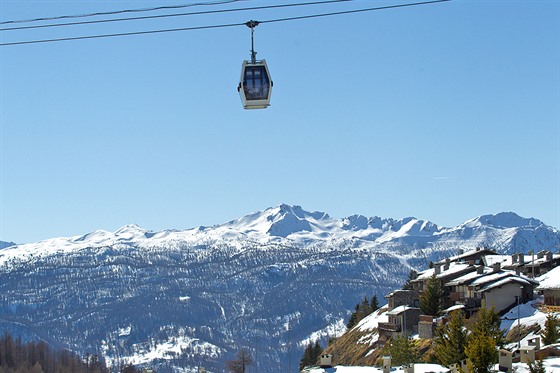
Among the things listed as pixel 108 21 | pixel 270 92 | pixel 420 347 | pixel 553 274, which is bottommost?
pixel 420 347

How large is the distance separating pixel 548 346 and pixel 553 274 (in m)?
40.8

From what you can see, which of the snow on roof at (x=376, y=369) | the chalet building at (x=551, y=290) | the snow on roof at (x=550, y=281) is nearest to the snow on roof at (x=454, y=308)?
the chalet building at (x=551, y=290)

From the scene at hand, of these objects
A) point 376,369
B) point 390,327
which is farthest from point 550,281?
point 376,369

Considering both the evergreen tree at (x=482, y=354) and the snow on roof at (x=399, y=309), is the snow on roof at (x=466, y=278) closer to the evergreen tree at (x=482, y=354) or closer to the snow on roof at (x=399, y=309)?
the snow on roof at (x=399, y=309)

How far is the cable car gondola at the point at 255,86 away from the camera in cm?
3866

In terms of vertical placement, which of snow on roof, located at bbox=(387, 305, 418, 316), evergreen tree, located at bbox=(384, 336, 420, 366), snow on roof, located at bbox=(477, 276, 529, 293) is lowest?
→ evergreen tree, located at bbox=(384, 336, 420, 366)

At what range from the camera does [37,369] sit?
197 m

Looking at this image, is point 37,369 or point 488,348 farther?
point 37,369

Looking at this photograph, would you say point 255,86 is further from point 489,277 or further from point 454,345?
point 489,277

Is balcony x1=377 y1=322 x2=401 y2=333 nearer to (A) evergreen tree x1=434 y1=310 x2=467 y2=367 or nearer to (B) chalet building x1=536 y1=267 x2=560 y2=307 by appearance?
(B) chalet building x1=536 y1=267 x2=560 y2=307

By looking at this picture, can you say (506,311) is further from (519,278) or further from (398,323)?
(398,323)

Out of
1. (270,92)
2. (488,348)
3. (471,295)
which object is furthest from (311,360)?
(270,92)

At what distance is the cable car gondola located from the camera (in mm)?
38656

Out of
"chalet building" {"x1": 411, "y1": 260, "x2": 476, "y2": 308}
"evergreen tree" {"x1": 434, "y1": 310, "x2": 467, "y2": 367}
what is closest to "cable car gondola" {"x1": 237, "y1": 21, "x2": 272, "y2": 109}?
"evergreen tree" {"x1": 434, "y1": 310, "x2": 467, "y2": 367}
